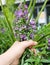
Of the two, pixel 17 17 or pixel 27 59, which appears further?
pixel 17 17

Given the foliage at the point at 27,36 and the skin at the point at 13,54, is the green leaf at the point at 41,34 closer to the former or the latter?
the foliage at the point at 27,36

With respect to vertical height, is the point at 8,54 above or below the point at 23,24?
below

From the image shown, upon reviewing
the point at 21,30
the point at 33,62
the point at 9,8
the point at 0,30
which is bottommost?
the point at 33,62

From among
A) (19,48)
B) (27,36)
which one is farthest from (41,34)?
(19,48)

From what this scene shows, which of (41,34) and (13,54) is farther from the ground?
(41,34)

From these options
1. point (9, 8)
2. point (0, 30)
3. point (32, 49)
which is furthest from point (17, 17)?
point (9, 8)

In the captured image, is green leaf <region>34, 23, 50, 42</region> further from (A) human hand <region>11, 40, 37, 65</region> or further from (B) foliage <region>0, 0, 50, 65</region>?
(A) human hand <region>11, 40, 37, 65</region>

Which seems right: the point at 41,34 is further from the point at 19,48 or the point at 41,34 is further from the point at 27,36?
the point at 19,48

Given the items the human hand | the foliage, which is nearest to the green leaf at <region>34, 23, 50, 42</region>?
the foliage

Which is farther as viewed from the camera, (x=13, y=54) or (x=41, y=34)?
(x=41, y=34)

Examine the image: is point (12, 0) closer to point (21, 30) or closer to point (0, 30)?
point (0, 30)
